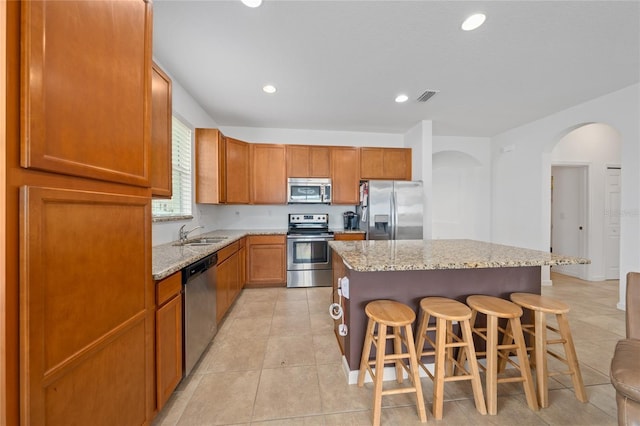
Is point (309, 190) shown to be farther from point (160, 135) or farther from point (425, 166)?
point (160, 135)

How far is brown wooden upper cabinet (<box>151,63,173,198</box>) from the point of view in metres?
1.56

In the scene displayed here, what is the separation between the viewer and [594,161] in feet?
14.0

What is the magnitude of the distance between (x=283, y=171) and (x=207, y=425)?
333 cm

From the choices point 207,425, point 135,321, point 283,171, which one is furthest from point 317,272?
point 135,321

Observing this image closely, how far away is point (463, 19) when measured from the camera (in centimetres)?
179

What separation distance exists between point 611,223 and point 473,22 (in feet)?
16.3

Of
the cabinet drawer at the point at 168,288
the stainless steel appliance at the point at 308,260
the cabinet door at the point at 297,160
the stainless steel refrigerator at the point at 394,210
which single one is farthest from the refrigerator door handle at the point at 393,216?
the cabinet drawer at the point at 168,288

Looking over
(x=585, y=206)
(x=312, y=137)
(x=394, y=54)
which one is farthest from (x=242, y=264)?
(x=585, y=206)

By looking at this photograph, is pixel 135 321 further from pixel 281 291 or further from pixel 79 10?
pixel 281 291

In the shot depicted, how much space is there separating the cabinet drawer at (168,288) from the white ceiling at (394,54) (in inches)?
73.1

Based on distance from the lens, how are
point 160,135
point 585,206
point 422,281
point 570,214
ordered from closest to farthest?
1. point 160,135
2. point 422,281
3. point 585,206
4. point 570,214

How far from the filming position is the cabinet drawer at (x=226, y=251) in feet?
8.12

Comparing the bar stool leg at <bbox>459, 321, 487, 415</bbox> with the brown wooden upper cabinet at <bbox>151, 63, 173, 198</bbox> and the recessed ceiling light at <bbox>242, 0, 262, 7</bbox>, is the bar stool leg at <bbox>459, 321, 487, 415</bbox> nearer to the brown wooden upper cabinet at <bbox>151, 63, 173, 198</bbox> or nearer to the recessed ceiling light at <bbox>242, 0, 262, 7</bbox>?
the brown wooden upper cabinet at <bbox>151, 63, 173, 198</bbox>

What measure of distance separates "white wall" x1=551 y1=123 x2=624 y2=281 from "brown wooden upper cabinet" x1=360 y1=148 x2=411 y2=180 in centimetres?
256
